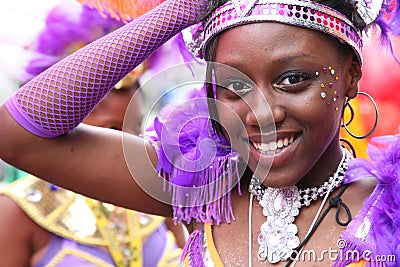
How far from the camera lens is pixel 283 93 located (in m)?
1.57

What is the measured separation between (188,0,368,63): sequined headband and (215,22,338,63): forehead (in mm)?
14

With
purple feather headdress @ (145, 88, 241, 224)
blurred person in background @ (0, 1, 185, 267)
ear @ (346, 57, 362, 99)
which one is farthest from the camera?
blurred person in background @ (0, 1, 185, 267)

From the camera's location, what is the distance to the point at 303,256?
1648 millimetres

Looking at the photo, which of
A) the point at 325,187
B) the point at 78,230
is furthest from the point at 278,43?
the point at 78,230

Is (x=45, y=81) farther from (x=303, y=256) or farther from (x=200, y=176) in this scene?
(x=303, y=256)

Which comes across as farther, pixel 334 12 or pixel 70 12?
pixel 70 12

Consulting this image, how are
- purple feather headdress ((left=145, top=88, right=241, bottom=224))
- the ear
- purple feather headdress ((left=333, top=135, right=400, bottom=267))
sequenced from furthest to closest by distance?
purple feather headdress ((left=145, top=88, right=241, bottom=224)) → the ear → purple feather headdress ((left=333, top=135, right=400, bottom=267))

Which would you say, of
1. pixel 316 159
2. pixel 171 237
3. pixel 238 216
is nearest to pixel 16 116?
pixel 238 216

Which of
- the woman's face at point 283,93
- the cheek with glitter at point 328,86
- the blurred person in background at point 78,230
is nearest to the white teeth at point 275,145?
the woman's face at point 283,93

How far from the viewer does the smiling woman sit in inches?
61.8

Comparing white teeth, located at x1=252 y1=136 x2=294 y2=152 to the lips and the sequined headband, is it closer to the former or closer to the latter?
the lips

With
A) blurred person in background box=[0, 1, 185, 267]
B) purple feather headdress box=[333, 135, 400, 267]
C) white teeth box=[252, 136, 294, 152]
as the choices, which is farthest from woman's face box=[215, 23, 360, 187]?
blurred person in background box=[0, 1, 185, 267]

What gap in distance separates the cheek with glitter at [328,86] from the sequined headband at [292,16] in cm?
8

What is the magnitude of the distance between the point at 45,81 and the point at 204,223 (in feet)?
1.71
